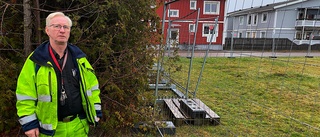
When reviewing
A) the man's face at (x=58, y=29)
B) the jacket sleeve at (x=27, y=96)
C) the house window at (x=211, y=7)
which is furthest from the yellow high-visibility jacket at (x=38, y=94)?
the house window at (x=211, y=7)

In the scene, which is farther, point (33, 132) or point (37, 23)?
point (37, 23)

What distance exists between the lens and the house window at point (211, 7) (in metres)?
21.9

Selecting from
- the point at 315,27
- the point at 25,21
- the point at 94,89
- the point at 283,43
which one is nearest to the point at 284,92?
the point at 283,43

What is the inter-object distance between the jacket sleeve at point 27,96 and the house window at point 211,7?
21677 mm

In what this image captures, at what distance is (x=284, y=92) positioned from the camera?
20.2 feet

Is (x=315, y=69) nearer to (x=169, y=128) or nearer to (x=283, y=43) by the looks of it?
(x=283, y=43)

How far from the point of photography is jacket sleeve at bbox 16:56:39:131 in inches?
63.4

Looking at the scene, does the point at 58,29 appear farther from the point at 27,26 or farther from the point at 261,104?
the point at 261,104

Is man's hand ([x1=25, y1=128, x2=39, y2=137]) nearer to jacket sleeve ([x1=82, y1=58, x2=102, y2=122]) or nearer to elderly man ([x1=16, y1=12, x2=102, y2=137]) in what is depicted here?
elderly man ([x1=16, y1=12, x2=102, y2=137])

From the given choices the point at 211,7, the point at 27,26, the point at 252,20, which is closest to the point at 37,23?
the point at 27,26

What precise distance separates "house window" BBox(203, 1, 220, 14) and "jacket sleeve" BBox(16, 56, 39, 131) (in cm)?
2168

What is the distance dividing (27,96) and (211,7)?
22.2m

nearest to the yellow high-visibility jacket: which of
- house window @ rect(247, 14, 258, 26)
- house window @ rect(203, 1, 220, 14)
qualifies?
house window @ rect(247, 14, 258, 26)

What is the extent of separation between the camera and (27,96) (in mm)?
1614
